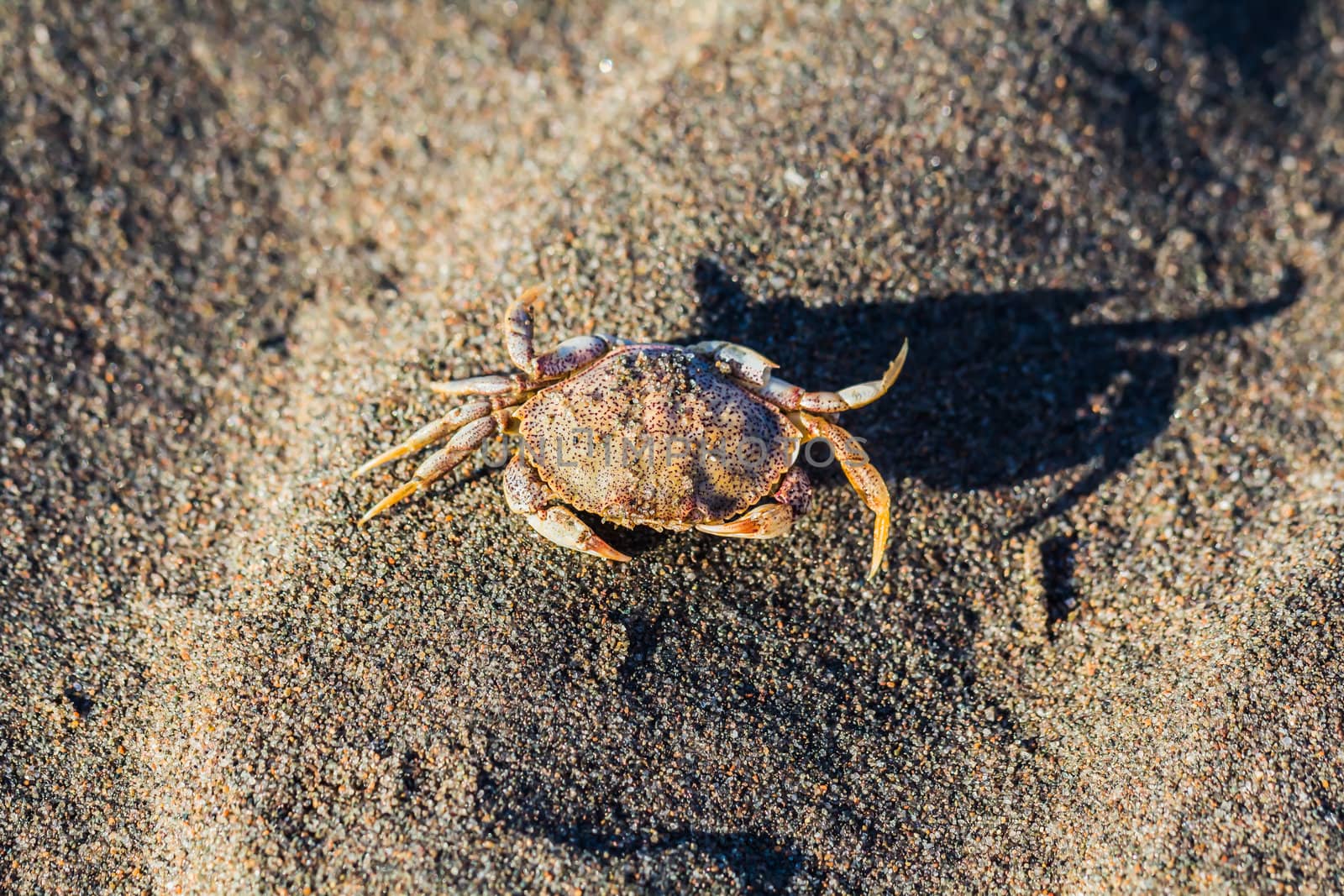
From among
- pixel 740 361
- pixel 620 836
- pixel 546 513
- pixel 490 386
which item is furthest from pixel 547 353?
pixel 620 836

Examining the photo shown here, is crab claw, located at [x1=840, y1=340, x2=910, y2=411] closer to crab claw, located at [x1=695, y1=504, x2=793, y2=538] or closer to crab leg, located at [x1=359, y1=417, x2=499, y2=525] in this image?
crab claw, located at [x1=695, y1=504, x2=793, y2=538]

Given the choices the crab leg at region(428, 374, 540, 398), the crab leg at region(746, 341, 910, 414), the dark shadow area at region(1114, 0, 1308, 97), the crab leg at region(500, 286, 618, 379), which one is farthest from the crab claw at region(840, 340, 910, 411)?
the dark shadow area at region(1114, 0, 1308, 97)

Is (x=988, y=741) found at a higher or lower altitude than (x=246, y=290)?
higher

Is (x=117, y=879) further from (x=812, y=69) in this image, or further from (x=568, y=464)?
(x=812, y=69)

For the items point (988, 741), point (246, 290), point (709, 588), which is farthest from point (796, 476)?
point (246, 290)

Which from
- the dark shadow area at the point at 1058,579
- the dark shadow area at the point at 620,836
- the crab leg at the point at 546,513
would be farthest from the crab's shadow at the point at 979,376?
the dark shadow area at the point at 620,836
